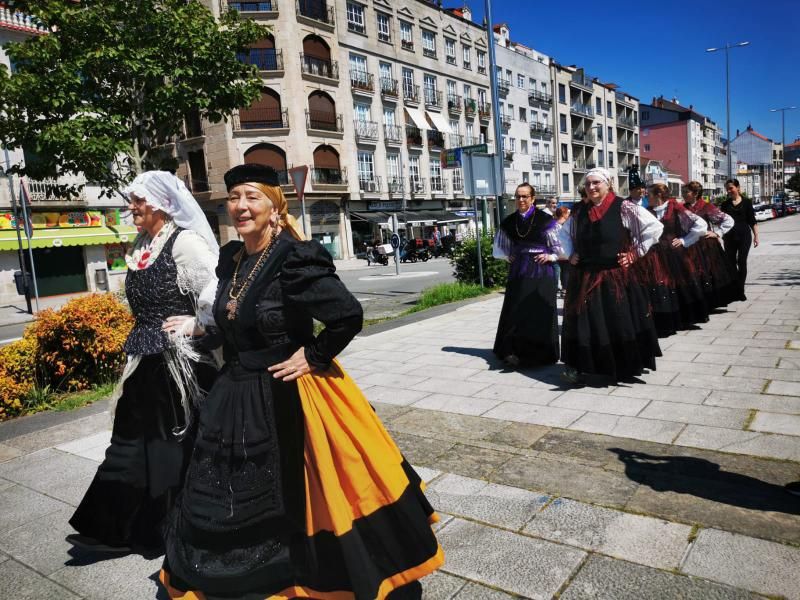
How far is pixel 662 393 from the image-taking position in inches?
200

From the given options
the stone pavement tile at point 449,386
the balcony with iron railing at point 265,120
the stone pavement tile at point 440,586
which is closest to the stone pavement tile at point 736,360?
the stone pavement tile at point 449,386

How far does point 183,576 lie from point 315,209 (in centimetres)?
3407

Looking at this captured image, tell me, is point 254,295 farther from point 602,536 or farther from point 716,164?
point 716,164

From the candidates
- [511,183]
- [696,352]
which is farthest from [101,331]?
[511,183]

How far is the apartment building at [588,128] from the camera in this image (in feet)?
195

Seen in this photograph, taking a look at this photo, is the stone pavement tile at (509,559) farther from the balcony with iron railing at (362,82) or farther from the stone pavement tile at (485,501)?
the balcony with iron railing at (362,82)

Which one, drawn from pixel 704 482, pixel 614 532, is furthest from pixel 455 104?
pixel 614 532

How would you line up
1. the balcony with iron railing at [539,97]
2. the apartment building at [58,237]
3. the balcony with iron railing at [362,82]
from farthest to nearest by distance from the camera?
the balcony with iron railing at [539,97], the balcony with iron railing at [362,82], the apartment building at [58,237]

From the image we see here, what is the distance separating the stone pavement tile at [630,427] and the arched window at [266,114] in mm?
31658

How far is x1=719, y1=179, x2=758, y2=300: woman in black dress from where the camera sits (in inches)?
372

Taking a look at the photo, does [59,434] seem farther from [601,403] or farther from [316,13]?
[316,13]

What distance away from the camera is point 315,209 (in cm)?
3544

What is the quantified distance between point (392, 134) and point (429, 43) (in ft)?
28.3

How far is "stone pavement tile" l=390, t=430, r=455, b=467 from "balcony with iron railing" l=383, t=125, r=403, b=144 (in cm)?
3656
